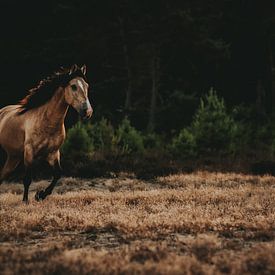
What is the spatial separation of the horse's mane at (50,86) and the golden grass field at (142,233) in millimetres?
2048

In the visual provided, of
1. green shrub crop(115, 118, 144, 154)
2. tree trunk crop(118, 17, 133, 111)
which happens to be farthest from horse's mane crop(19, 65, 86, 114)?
tree trunk crop(118, 17, 133, 111)

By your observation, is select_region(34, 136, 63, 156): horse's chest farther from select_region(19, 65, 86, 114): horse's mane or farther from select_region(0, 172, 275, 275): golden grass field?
select_region(0, 172, 275, 275): golden grass field

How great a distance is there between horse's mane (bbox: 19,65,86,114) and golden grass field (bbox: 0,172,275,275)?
2048 mm

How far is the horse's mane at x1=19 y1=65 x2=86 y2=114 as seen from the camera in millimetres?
9898

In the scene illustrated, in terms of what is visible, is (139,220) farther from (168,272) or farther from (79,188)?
(79,188)

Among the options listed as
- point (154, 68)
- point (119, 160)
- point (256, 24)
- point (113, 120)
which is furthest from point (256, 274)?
point (256, 24)

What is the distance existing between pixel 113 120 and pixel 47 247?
24.3 meters

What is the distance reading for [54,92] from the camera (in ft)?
33.6

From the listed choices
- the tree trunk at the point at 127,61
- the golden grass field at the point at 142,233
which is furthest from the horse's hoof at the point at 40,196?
the tree trunk at the point at 127,61

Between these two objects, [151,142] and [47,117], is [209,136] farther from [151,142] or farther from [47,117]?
[47,117]

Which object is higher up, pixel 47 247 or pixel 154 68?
pixel 154 68

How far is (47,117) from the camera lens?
10031 millimetres

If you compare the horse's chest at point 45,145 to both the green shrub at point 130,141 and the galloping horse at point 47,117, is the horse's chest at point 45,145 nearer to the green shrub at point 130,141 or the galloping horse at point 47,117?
the galloping horse at point 47,117

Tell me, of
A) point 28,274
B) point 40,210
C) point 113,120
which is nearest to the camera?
point 28,274
